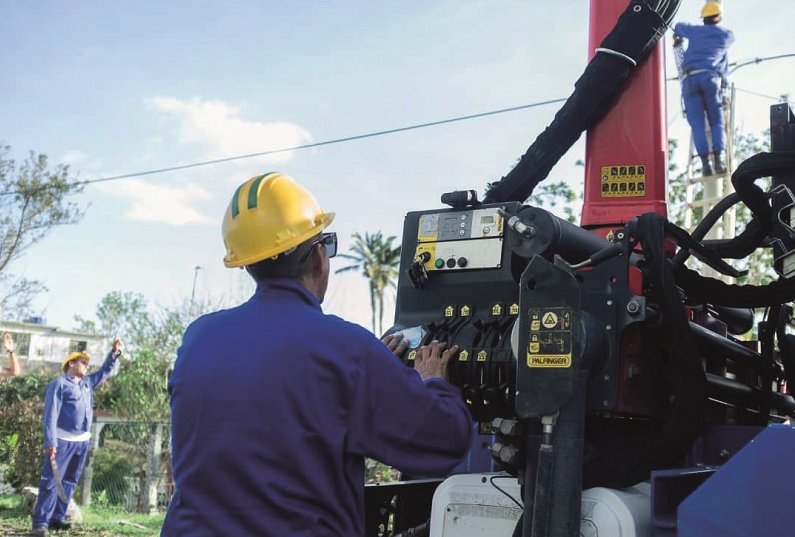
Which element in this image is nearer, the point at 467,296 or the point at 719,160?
the point at 467,296

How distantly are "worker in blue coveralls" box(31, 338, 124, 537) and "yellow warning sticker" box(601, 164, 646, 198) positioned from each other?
6.85 m

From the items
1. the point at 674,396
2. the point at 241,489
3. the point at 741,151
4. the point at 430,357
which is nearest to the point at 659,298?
the point at 674,396

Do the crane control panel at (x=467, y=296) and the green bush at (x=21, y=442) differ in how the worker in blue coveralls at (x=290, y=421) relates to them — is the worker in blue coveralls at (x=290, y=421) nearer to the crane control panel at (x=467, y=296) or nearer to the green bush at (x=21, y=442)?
the crane control panel at (x=467, y=296)

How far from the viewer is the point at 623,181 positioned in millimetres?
3773

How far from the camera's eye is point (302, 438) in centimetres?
203

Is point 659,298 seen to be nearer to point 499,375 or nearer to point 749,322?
point 499,375

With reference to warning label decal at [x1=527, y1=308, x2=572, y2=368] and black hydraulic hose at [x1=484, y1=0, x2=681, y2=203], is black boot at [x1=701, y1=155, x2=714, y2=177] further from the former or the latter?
warning label decal at [x1=527, y1=308, x2=572, y2=368]

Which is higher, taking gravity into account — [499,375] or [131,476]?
[499,375]

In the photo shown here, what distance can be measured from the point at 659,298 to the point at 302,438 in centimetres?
126

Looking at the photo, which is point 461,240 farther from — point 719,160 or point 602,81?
point 719,160

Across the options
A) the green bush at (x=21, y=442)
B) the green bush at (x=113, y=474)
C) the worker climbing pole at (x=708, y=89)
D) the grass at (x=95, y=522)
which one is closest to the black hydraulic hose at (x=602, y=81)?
the worker climbing pole at (x=708, y=89)

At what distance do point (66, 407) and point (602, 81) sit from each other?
23.8 feet

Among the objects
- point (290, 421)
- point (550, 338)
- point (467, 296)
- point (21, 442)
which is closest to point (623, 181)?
point (467, 296)

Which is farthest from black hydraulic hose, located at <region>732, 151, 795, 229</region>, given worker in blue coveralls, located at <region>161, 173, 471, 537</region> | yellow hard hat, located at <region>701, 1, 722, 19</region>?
yellow hard hat, located at <region>701, 1, 722, 19</region>
